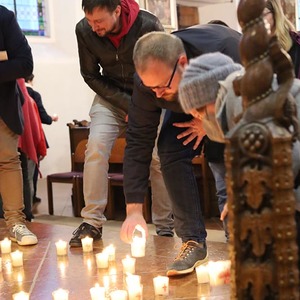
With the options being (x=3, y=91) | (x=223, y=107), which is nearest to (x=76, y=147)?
(x=3, y=91)

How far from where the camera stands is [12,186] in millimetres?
4449

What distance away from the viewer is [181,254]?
3.38 m

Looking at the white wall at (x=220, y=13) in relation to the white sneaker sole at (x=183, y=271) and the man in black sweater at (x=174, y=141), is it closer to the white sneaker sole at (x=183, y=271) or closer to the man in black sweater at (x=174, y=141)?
the man in black sweater at (x=174, y=141)

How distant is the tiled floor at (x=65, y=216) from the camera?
5.80 m

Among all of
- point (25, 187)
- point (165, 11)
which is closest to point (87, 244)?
point (25, 187)

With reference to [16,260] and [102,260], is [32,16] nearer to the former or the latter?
[16,260]

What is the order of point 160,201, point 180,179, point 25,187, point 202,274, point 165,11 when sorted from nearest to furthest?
point 202,274 < point 180,179 < point 160,201 < point 25,187 < point 165,11

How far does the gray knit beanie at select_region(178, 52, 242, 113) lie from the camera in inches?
79.1

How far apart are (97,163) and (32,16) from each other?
7275mm

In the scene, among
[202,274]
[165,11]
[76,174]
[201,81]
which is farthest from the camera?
[165,11]

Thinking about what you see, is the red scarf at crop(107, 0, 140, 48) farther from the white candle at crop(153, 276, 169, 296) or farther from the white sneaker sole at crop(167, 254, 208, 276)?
the white candle at crop(153, 276, 169, 296)

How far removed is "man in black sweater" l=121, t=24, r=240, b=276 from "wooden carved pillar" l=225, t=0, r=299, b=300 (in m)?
1.18

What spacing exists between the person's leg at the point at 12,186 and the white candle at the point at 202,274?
1.62m

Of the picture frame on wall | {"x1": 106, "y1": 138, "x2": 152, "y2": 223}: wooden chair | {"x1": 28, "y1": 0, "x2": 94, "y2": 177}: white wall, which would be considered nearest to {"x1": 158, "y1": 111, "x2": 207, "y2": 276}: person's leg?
{"x1": 106, "y1": 138, "x2": 152, "y2": 223}: wooden chair
